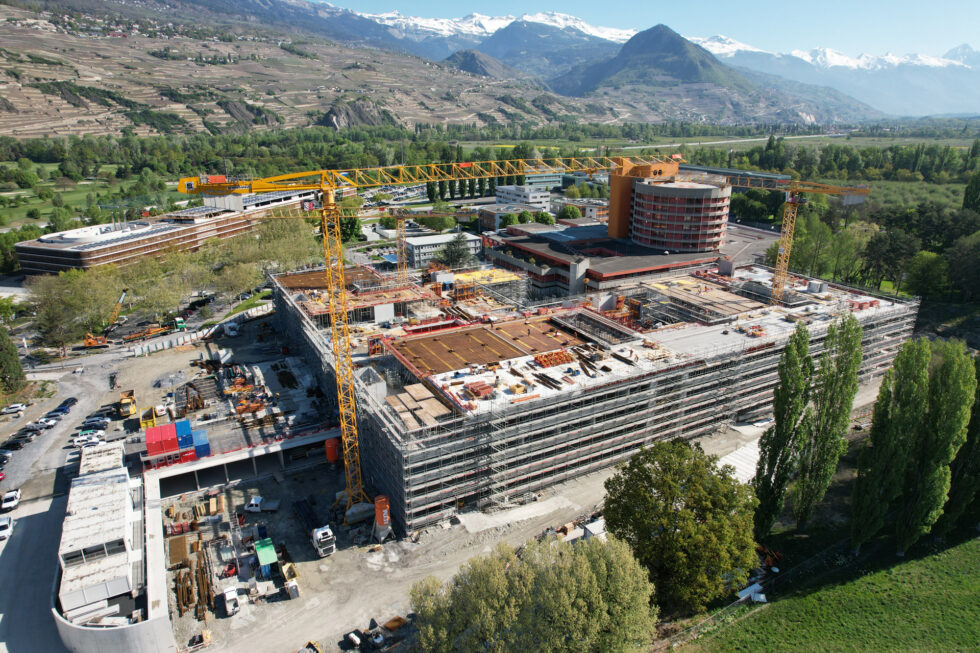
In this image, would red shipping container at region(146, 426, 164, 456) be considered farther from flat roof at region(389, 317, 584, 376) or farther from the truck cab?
flat roof at region(389, 317, 584, 376)

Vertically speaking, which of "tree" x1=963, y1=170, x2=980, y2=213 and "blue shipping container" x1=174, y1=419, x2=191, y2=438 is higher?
"tree" x1=963, y1=170, x2=980, y2=213

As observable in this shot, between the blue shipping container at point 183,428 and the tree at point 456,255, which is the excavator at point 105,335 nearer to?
the blue shipping container at point 183,428

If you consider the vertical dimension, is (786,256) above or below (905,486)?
above

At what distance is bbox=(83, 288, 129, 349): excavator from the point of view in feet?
261

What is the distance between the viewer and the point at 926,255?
85.4m

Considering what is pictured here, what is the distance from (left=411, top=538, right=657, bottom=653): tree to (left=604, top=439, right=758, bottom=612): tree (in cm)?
392

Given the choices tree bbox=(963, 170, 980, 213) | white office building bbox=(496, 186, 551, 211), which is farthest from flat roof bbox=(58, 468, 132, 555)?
tree bbox=(963, 170, 980, 213)

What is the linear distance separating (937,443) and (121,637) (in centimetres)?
5308

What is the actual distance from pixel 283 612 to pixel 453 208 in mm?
127977

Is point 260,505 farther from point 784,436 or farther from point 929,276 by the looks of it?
point 929,276

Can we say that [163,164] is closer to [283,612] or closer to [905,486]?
[283,612]

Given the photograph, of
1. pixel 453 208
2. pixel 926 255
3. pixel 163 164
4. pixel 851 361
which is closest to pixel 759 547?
pixel 851 361

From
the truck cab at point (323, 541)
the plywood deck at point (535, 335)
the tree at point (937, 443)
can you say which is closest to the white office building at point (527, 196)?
the plywood deck at point (535, 335)

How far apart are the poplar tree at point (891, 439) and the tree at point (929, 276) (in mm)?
57988
